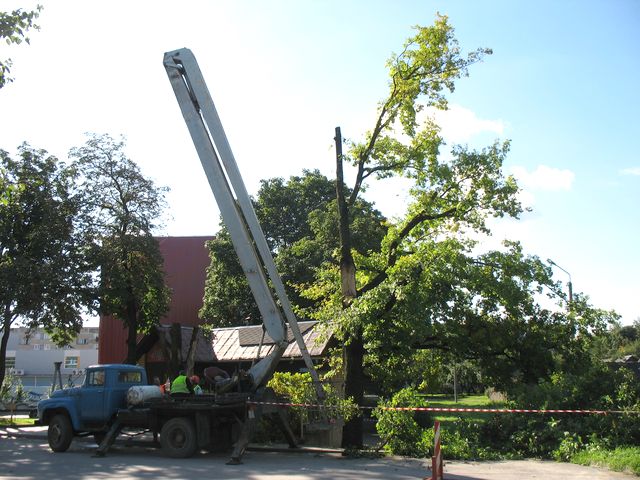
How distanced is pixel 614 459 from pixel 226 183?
32.7 feet

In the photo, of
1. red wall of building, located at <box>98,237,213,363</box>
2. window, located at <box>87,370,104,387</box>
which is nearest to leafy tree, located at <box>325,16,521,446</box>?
window, located at <box>87,370,104,387</box>

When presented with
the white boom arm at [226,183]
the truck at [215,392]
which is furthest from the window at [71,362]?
the white boom arm at [226,183]

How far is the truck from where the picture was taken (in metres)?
14.0

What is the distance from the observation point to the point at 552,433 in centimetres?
1396

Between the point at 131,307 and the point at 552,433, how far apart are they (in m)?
19.0

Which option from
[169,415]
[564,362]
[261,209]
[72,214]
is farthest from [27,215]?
[564,362]

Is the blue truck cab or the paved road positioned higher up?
the blue truck cab

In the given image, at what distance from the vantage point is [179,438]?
14.1 meters

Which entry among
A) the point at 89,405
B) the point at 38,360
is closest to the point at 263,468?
the point at 89,405

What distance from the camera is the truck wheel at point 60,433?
15.4m

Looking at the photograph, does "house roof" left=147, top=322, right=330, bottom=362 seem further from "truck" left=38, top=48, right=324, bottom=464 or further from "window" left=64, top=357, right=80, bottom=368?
"window" left=64, top=357, right=80, bottom=368

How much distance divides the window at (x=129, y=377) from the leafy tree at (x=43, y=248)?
31.7ft

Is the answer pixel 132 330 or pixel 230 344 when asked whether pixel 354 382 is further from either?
pixel 132 330

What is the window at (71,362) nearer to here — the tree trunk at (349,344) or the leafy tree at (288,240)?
the leafy tree at (288,240)
